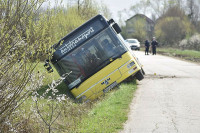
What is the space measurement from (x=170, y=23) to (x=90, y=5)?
3118cm

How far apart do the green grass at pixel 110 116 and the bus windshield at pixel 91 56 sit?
4.94ft

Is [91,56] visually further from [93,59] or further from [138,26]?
[138,26]

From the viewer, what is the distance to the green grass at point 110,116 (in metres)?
7.40

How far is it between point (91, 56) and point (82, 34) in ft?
2.95

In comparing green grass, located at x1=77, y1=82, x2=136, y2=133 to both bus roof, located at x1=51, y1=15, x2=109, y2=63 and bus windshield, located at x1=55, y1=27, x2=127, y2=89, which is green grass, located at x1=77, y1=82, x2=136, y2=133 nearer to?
bus windshield, located at x1=55, y1=27, x2=127, y2=89

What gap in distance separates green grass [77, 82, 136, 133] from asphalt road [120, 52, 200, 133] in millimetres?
208

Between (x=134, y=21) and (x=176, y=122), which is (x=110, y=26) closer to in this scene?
(x=176, y=122)

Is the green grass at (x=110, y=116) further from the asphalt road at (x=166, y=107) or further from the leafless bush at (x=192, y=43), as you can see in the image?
the leafless bush at (x=192, y=43)

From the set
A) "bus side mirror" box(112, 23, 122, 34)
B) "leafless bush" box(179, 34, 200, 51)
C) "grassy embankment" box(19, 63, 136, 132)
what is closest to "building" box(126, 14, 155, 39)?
"leafless bush" box(179, 34, 200, 51)

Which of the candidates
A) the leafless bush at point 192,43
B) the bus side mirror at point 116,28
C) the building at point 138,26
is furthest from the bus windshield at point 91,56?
the building at point 138,26

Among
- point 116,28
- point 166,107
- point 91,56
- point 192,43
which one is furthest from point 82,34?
point 192,43

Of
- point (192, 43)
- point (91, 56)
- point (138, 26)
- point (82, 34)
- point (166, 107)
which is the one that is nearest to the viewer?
point (166, 107)

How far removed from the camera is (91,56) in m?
12.6

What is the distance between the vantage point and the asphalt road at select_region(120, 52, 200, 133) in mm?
7363
